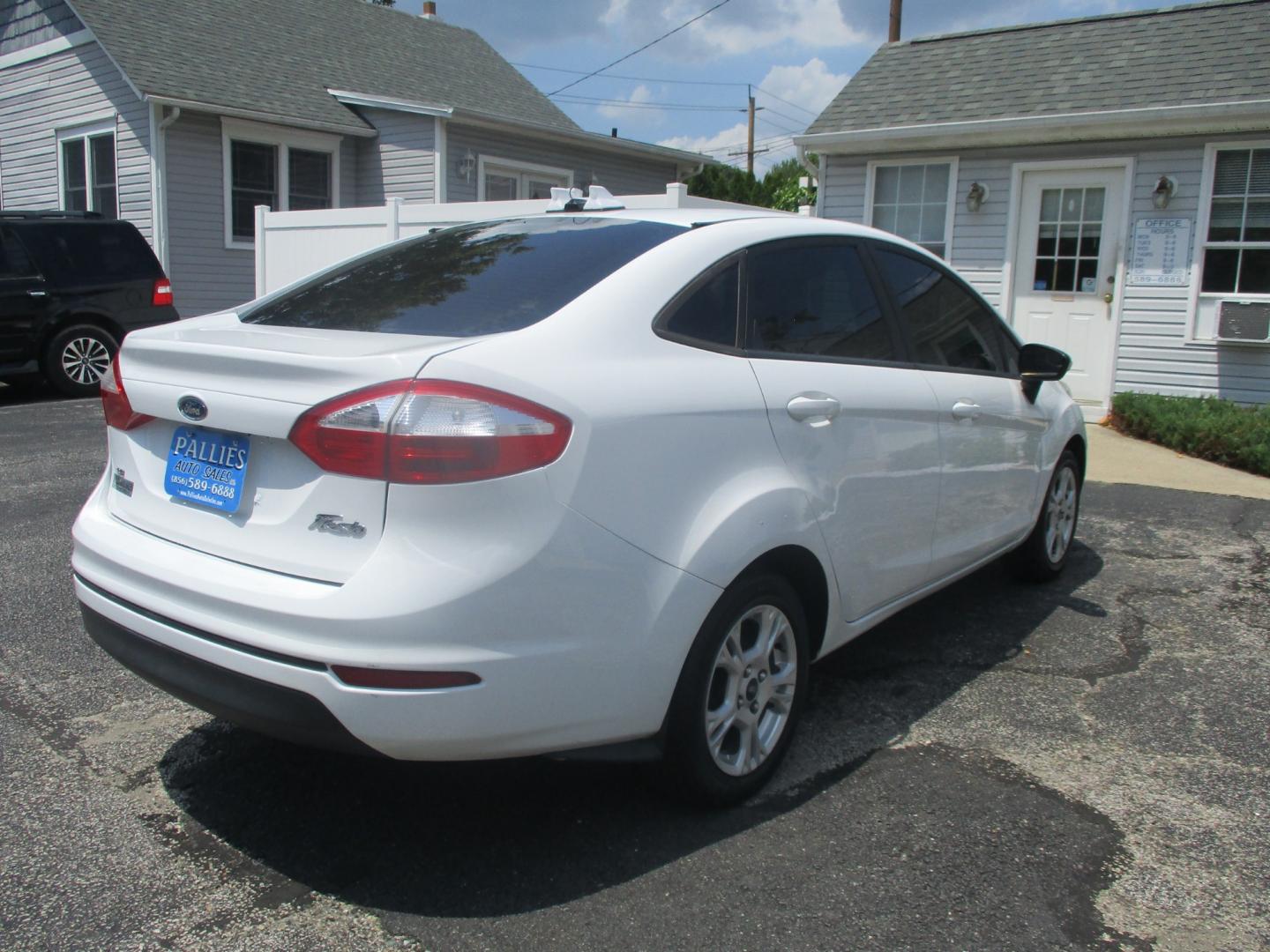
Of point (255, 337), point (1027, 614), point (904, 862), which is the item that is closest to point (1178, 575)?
point (1027, 614)

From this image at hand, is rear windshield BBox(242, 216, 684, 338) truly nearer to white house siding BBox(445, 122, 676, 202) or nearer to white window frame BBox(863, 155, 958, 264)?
white window frame BBox(863, 155, 958, 264)

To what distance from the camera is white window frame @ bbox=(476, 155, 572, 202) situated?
1541cm

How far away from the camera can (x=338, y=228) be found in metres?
11.4

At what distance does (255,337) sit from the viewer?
273cm

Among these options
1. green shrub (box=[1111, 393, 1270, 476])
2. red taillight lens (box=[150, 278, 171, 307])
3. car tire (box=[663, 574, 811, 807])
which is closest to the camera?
car tire (box=[663, 574, 811, 807])

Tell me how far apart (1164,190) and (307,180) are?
37.3ft

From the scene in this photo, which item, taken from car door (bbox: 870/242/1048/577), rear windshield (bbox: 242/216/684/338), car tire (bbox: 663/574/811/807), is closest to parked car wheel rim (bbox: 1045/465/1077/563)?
car door (bbox: 870/242/1048/577)

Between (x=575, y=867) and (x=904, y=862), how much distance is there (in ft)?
2.73

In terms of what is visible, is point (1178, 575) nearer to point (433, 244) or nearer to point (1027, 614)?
point (1027, 614)

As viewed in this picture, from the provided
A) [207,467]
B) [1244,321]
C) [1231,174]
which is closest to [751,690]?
[207,467]

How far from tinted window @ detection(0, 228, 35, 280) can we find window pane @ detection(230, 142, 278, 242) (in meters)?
4.75

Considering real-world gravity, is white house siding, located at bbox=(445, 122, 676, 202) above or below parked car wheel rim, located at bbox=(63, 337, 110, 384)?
above

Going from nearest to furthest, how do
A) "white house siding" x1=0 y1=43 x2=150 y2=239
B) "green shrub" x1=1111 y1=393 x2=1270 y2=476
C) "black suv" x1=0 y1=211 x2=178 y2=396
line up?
"green shrub" x1=1111 y1=393 x2=1270 y2=476
"black suv" x1=0 y1=211 x2=178 y2=396
"white house siding" x1=0 y1=43 x2=150 y2=239

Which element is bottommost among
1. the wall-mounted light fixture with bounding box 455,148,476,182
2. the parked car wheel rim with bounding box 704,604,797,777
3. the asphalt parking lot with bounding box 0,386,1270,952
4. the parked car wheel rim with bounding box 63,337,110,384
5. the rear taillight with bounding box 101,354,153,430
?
the asphalt parking lot with bounding box 0,386,1270,952
